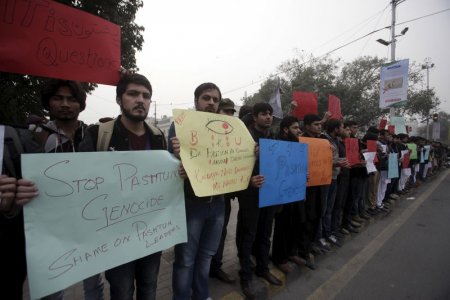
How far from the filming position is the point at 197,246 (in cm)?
208

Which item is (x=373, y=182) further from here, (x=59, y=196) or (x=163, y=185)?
(x=59, y=196)

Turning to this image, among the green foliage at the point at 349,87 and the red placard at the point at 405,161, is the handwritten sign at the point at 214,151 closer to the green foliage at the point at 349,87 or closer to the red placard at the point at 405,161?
the red placard at the point at 405,161

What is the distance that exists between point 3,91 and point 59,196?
13.1ft

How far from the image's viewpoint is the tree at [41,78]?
4117 mm

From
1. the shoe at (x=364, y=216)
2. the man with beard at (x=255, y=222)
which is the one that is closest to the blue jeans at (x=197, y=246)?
the man with beard at (x=255, y=222)

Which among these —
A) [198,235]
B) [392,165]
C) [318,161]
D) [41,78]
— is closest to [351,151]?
[318,161]

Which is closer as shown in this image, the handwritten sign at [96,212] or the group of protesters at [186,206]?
the handwritten sign at [96,212]

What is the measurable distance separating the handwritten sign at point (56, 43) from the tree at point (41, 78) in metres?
3.26

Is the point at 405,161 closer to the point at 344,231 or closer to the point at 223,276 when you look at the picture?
the point at 344,231

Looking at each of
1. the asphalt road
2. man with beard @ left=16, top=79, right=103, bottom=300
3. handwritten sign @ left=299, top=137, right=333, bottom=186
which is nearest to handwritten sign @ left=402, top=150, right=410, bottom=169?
the asphalt road

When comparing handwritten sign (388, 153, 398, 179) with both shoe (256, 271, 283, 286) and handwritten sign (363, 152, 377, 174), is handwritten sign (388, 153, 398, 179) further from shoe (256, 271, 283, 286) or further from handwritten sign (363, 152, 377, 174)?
shoe (256, 271, 283, 286)

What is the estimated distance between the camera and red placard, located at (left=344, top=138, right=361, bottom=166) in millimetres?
3967

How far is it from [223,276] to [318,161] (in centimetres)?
172

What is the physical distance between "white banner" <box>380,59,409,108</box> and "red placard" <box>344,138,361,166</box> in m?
7.82
